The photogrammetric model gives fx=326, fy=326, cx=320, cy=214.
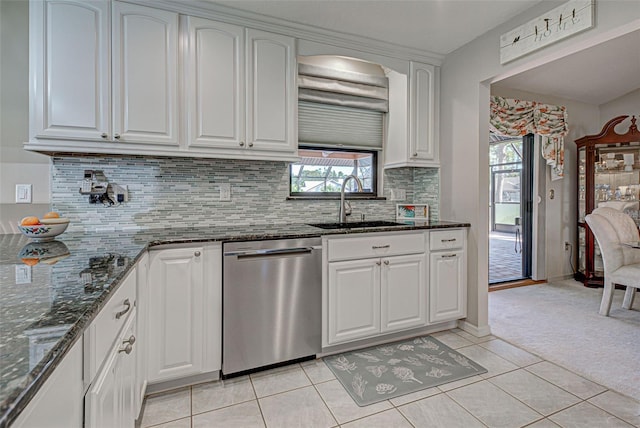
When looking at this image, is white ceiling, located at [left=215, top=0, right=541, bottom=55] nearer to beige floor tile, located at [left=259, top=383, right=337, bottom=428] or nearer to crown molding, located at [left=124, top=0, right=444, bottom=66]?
crown molding, located at [left=124, top=0, right=444, bottom=66]

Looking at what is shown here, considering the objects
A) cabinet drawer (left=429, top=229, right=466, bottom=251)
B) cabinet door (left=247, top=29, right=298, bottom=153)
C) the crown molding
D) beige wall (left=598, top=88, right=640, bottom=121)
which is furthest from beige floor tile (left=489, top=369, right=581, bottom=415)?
beige wall (left=598, top=88, right=640, bottom=121)

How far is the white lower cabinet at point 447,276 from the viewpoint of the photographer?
2.63 m

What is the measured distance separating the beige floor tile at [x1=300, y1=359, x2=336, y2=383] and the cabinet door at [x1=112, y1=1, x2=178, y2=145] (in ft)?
5.69

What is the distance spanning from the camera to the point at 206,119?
2207mm

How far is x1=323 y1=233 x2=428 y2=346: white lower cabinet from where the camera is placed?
2.27 metres

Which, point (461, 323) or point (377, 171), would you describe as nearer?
point (461, 323)

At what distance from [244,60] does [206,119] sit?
504 mm

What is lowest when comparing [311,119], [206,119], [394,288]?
[394,288]

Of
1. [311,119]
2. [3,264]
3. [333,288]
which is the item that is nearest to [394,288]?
[333,288]

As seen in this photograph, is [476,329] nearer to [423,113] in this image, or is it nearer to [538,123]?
[423,113]

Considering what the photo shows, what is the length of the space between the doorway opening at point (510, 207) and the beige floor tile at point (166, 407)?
3.74m

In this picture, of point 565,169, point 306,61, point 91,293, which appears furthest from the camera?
point 565,169

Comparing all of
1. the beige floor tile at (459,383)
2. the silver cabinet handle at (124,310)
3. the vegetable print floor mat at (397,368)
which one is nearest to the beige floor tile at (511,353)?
the vegetable print floor mat at (397,368)

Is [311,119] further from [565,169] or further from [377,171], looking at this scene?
[565,169]
